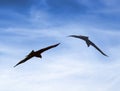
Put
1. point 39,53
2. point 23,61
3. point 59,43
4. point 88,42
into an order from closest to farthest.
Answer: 1. point 59,43
2. point 23,61
3. point 39,53
4. point 88,42

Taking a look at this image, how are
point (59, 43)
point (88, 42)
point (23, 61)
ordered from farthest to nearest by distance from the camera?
point (88, 42)
point (23, 61)
point (59, 43)

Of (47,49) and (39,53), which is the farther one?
(39,53)

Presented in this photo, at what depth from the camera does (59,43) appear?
36969 mm

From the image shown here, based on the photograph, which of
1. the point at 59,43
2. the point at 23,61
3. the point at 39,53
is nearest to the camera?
the point at 59,43

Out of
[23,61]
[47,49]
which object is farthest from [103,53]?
[23,61]

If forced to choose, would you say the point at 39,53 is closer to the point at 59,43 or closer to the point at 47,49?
the point at 47,49

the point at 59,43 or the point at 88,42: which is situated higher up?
the point at 88,42

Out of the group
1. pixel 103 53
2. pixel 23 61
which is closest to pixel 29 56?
pixel 23 61

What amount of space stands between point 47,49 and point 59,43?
5.79 metres

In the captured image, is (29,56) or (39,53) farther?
(39,53)

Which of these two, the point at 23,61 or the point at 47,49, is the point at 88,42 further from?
the point at 23,61

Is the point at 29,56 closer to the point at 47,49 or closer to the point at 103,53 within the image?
the point at 47,49

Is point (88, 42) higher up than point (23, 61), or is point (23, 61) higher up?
point (88, 42)

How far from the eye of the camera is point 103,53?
41906mm
